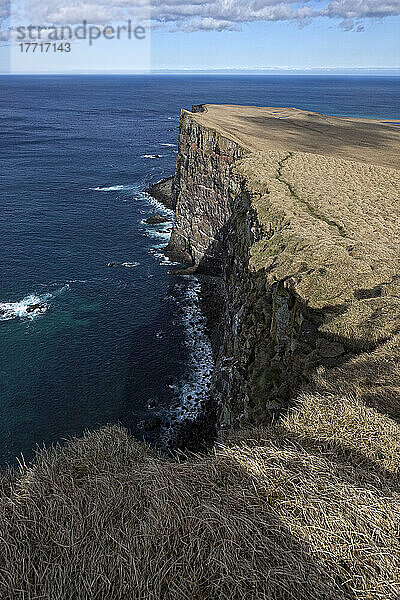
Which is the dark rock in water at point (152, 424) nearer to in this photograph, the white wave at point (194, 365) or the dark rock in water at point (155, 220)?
the white wave at point (194, 365)

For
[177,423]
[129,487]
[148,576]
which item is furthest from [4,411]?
[148,576]

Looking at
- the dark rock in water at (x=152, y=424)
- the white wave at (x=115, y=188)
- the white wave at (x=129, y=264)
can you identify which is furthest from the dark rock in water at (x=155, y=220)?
the dark rock in water at (x=152, y=424)

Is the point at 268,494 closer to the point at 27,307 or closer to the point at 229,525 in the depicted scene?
the point at 229,525

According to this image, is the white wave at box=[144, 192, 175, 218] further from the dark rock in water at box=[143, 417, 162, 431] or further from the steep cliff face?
the dark rock in water at box=[143, 417, 162, 431]

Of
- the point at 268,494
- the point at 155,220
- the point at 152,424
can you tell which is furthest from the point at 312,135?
the point at 268,494

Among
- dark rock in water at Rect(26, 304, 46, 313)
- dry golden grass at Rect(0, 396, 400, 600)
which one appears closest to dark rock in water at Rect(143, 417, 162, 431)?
dark rock in water at Rect(26, 304, 46, 313)

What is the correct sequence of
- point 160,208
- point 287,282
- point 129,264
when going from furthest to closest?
point 160,208 → point 129,264 → point 287,282

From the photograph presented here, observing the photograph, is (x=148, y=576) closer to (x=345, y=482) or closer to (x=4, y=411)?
(x=345, y=482)
